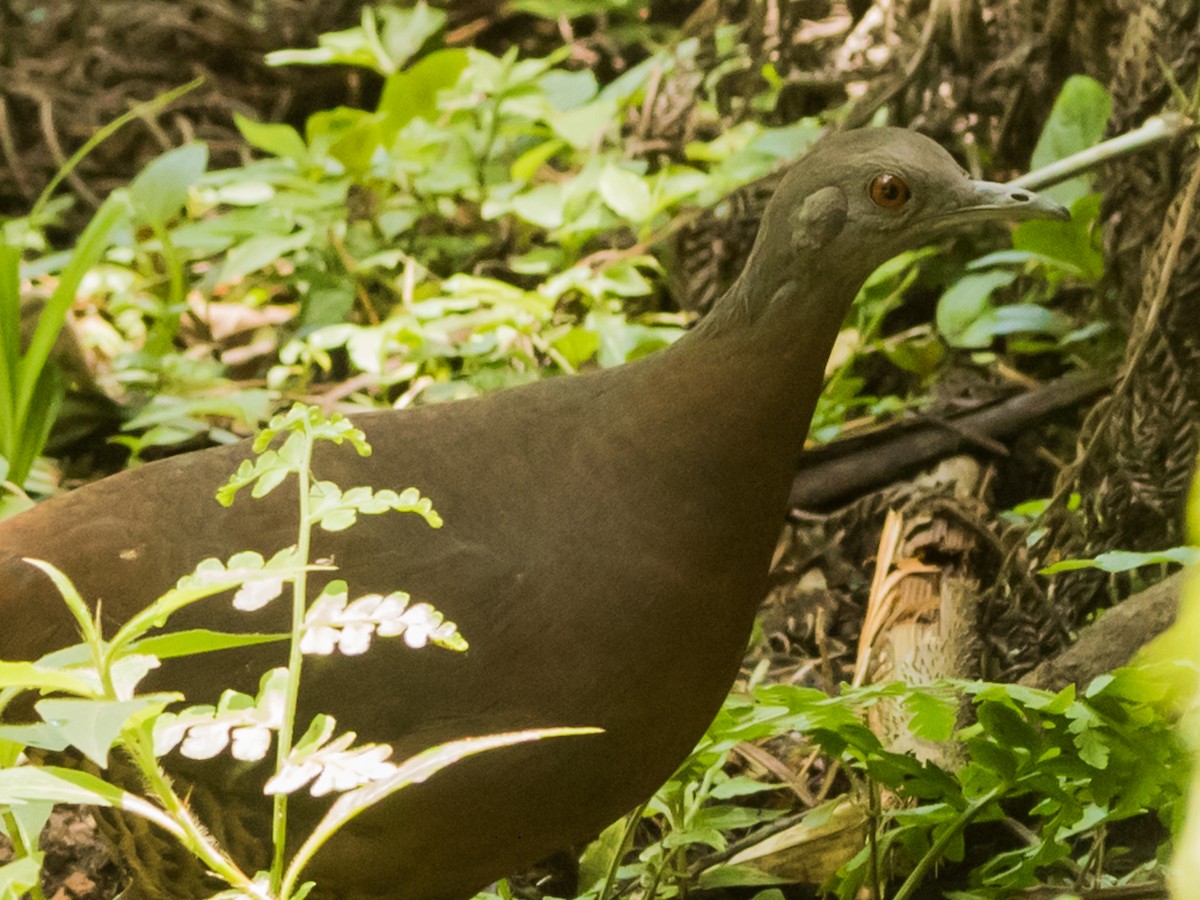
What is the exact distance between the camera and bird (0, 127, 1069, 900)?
179 cm

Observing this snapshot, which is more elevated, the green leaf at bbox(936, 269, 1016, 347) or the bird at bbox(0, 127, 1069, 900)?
the bird at bbox(0, 127, 1069, 900)

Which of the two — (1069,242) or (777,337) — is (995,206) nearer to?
(777,337)

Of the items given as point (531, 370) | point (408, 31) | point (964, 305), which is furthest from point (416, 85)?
point (964, 305)

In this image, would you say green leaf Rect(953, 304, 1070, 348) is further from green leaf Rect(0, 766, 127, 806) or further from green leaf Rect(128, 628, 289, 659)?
green leaf Rect(0, 766, 127, 806)

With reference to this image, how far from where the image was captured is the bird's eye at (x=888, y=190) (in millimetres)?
1958

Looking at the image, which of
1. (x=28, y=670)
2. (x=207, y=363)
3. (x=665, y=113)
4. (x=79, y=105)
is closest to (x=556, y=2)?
(x=665, y=113)

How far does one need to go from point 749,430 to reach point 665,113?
246cm

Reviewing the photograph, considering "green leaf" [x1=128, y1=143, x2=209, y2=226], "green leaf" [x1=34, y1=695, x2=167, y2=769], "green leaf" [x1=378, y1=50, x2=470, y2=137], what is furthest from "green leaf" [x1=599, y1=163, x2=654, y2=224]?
"green leaf" [x1=34, y1=695, x2=167, y2=769]

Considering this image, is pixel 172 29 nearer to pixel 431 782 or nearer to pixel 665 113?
pixel 665 113

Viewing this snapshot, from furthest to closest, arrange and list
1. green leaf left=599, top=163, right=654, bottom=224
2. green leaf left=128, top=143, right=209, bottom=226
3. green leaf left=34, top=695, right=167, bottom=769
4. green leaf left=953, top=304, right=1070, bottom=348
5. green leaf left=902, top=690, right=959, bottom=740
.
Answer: green leaf left=128, top=143, right=209, bottom=226 → green leaf left=599, top=163, right=654, bottom=224 → green leaf left=953, top=304, right=1070, bottom=348 → green leaf left=902, top=690, right=959, bottom=740 → green leaf left=34, top=695, right=167, bottom=769

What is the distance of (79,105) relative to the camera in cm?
538

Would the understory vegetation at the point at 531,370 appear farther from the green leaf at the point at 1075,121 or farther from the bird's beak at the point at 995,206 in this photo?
the bird's beak at the point at 995,206

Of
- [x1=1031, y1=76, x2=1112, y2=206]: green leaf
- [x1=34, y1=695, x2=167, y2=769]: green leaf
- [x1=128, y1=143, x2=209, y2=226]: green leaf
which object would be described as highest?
[x1=34, y1=695, x2=167, y2=769]: green leaf

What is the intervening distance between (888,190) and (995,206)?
0.16 metres
